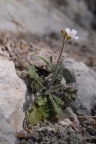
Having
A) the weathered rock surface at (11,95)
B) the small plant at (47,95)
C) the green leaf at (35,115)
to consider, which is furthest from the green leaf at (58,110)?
the weathered rock surface at (11,95)

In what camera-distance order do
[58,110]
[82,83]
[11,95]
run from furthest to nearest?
[82,83], [58,110], [11,95]

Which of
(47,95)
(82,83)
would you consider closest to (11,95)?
(47,95)

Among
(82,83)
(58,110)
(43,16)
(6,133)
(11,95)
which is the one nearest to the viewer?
(6,133)

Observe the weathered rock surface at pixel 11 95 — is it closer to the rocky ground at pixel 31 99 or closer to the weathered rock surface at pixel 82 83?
the rocky ground at pixel 31 99

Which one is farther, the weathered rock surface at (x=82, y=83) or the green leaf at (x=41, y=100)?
the weathered rock surface at (x=82, y=83)

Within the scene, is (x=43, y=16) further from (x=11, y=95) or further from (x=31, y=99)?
(x=11, y=95)

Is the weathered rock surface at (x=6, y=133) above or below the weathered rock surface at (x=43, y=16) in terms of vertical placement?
below
